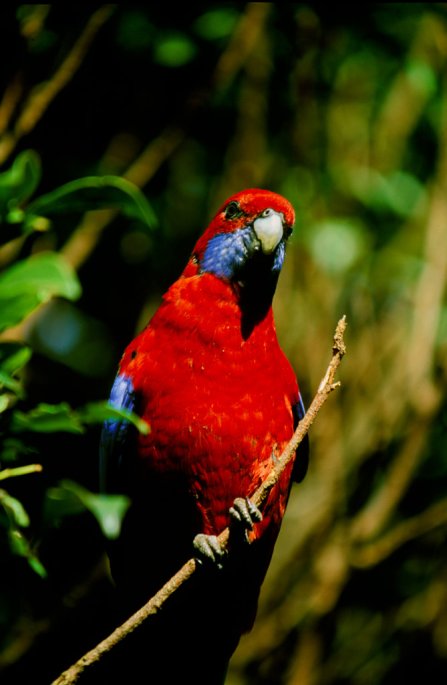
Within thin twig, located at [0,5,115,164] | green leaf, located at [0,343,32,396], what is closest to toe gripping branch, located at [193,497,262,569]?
green leaf, located at [0,343,32,396]

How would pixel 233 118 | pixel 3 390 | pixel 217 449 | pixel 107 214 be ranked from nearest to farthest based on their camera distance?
pixel 3 390
pixel 217 449
pixel 107 214
pixel 233 118

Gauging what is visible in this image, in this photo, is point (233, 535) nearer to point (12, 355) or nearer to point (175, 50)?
point (12, 355)

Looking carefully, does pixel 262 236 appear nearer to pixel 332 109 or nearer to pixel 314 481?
pixel 314 481

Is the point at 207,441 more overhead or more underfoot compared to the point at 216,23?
more underfoot

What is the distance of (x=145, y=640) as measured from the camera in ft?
9.78

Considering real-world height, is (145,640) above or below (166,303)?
below

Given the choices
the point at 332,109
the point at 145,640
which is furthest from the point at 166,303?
the point at 332,109

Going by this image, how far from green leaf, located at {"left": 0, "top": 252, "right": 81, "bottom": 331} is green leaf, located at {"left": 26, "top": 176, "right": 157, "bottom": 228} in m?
0.19

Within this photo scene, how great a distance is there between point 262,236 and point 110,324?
1.95 metres

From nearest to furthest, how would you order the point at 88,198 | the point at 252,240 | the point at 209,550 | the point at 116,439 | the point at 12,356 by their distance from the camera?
1. the point at 12,356
2. the point at 88,198
3. the point at 209,550
4. the point at 116,439
5. the point at 252,240

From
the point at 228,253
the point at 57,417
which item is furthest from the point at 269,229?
the point at 57,417

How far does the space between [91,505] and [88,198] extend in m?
0.82

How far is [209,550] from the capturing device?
7.89ft

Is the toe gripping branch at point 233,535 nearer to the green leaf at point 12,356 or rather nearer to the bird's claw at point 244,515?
the bird's claw at point 244,515
